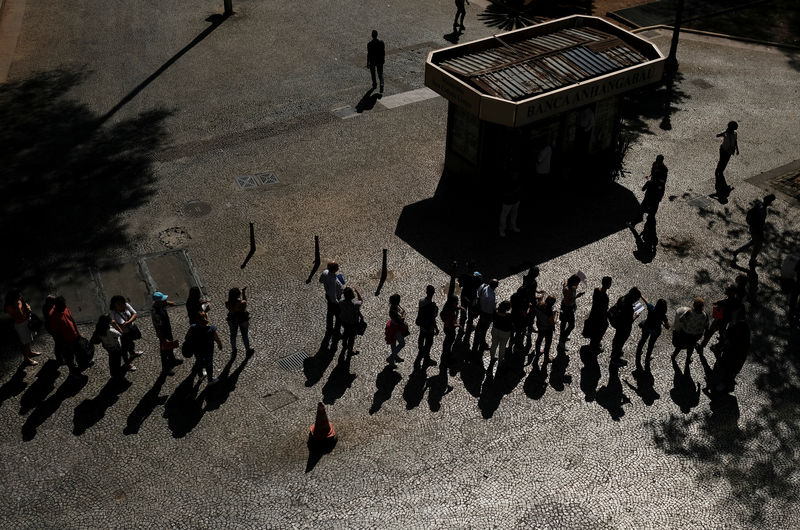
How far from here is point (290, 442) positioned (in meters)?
12.9

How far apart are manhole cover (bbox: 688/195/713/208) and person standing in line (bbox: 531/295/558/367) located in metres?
6.90

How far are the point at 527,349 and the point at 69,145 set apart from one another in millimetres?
13064

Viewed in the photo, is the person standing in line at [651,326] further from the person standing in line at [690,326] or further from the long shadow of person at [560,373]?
the long shadow of person at [560,373]

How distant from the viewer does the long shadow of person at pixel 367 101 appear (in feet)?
76.0

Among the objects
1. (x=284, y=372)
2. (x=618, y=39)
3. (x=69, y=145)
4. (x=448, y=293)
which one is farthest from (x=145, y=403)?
(x=618, y=39)

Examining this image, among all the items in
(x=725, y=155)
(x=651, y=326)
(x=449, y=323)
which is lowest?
(x=449, y=323)

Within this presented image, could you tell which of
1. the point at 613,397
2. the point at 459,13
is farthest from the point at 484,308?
the point at 459,13

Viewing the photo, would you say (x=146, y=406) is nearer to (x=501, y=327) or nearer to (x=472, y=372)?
(x=472, y=372)

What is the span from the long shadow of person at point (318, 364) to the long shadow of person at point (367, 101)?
9.97 metres

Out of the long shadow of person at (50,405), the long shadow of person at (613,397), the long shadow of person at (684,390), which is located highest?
the long shadow of person at (684,390)

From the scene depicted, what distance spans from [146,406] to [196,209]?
6.32m

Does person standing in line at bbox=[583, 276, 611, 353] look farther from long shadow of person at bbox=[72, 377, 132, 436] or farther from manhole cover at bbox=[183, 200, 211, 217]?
manhole cover at bbox=[183, 200, 211, 217]

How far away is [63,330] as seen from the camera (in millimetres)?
13508

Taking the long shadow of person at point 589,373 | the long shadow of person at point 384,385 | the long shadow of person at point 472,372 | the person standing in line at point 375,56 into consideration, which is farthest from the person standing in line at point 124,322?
the person standing in line at point 375,56
